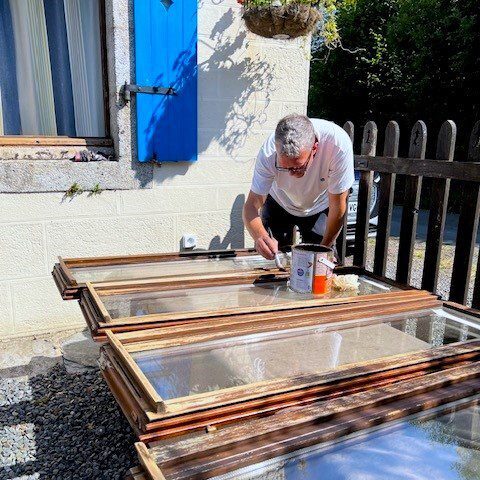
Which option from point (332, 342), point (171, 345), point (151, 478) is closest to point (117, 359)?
point (171, 345)

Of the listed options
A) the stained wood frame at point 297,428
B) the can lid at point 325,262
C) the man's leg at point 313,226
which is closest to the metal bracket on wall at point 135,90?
the man's leg at point 313,226

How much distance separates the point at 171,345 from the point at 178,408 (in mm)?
341

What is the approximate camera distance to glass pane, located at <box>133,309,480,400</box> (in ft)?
3.96

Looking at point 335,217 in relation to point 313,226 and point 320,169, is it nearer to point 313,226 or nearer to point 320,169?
point 320,169

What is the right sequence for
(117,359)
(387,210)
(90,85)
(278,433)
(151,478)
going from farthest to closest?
(90,85) → (387,210) → (117,359) → (278,433) → (151,478)

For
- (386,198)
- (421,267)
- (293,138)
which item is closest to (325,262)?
(293,138)

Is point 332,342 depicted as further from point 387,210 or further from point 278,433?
point 387,210

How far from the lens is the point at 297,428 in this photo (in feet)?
3.36

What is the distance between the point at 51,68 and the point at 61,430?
8.74 ft

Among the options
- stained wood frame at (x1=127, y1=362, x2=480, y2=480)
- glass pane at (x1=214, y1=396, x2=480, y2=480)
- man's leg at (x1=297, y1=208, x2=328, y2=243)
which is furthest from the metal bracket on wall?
glass pane at (x1=214, y1=396, x2=480, y2=480)

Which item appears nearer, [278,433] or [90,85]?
[278,433]

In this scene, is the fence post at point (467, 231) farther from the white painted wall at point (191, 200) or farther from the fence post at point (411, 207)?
the white painted wall at point (191, 200)

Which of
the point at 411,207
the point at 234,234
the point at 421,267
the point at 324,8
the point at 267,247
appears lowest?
the point at 421,267

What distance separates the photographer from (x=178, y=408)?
1.02m
